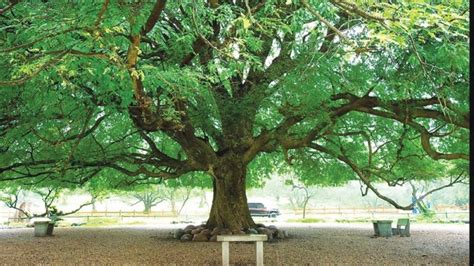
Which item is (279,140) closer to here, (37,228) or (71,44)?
(71,44)

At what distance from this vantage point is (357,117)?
886 centimetres

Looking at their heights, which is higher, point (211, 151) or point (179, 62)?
point (179, 62)

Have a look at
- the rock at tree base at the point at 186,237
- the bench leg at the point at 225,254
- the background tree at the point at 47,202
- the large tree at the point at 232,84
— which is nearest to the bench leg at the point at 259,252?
the bench leg at the point at 225,254

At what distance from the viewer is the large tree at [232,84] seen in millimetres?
3559

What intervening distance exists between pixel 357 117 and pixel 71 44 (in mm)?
6351

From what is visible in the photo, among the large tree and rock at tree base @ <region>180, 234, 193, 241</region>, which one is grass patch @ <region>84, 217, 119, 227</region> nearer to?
the large tree

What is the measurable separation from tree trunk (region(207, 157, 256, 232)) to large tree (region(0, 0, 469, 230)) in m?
0.03

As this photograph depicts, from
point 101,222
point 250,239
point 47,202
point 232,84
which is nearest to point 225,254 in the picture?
point 250,239

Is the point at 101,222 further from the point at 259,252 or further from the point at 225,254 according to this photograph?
the point at 259,252

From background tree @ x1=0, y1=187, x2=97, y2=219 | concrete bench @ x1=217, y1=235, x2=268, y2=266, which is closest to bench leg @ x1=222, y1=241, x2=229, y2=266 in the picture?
concrete bench @ x1=217, y1=235, x2=268, y2=266

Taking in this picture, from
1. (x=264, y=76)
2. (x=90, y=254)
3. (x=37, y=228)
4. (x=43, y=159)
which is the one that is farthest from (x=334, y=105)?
(x=37, y=228)

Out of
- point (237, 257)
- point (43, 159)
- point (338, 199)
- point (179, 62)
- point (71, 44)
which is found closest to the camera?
point (71, 44)

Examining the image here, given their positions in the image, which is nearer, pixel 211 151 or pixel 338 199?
pixel 211 151

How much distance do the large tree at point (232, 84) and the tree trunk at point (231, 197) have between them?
0.09 ft
